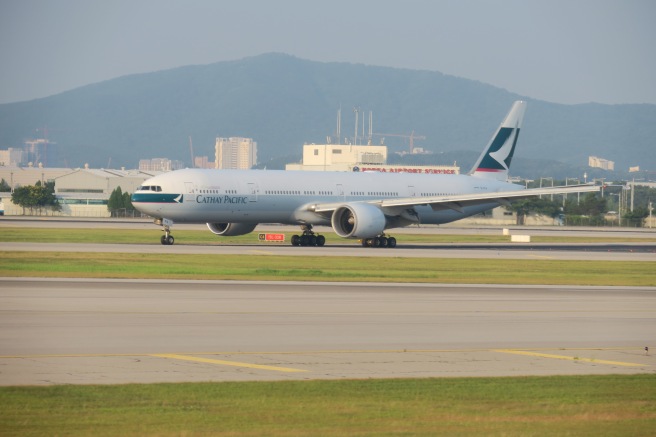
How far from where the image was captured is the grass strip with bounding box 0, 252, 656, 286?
139 feet

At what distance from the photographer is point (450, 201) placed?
70.4m

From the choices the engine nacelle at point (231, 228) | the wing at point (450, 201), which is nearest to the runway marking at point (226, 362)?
→ the wing at point (450, 201)

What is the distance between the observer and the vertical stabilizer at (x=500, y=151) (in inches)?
3221

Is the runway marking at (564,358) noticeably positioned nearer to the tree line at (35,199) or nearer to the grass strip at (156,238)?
the grass strip at (156,238)

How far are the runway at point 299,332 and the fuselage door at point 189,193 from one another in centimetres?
2714

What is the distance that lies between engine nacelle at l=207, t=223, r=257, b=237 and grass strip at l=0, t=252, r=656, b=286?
49.0ft

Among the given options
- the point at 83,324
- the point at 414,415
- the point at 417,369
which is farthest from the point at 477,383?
the point at 83,324

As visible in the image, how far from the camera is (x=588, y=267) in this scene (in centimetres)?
5316

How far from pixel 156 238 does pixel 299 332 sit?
48543 millimetres

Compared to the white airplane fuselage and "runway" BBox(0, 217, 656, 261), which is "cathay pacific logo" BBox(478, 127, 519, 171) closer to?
the white airplane fuselage

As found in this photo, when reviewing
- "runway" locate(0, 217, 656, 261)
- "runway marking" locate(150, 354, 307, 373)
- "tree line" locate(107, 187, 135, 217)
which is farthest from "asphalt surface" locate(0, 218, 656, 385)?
"tree line" locate(107, 187, 135, 217)

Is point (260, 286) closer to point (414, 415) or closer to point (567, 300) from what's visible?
point (567, 300)

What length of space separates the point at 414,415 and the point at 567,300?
20280 mm

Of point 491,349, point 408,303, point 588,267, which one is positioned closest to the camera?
point 491,349
